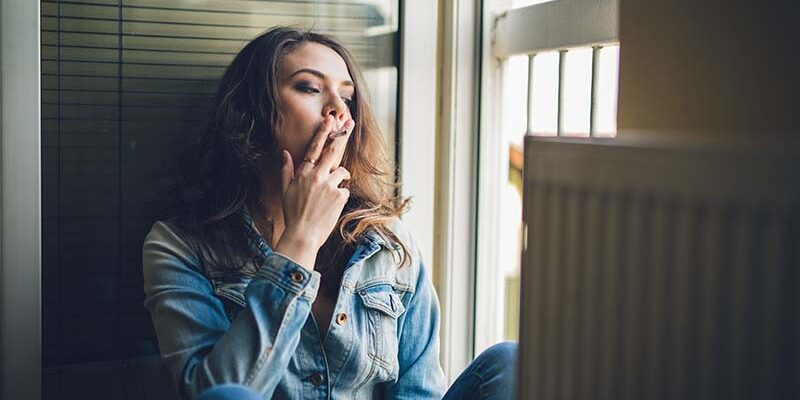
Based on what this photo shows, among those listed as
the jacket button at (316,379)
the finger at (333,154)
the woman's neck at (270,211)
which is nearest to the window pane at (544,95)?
the finger at (333,154)

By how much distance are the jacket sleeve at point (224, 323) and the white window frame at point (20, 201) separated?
29 centimetres

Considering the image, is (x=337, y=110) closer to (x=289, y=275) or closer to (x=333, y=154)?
(x=333, y=154)

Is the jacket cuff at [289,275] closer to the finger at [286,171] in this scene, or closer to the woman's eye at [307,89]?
the finger at [286,171]

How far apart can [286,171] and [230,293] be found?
23cm

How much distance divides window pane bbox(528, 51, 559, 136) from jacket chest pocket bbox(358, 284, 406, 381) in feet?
1.75

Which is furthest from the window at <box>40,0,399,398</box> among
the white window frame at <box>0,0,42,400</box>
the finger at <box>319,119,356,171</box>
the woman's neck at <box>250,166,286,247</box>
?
the finger at <box>319,119,356,171</box>

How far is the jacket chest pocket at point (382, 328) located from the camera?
1.52 metres

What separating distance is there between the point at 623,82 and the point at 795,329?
48 centimetres

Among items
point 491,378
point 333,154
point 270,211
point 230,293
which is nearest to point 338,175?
point 333,154

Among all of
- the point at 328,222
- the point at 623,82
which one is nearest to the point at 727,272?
the point at 623,82

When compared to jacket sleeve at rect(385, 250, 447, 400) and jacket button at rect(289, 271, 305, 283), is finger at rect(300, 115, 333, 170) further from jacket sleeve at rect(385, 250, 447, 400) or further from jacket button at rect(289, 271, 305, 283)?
jacket sleeve at rect(385, 250, 447, 400)

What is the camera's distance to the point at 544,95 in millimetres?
1854

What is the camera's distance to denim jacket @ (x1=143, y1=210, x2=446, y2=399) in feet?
4.38

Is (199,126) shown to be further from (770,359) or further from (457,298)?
(770,359)
